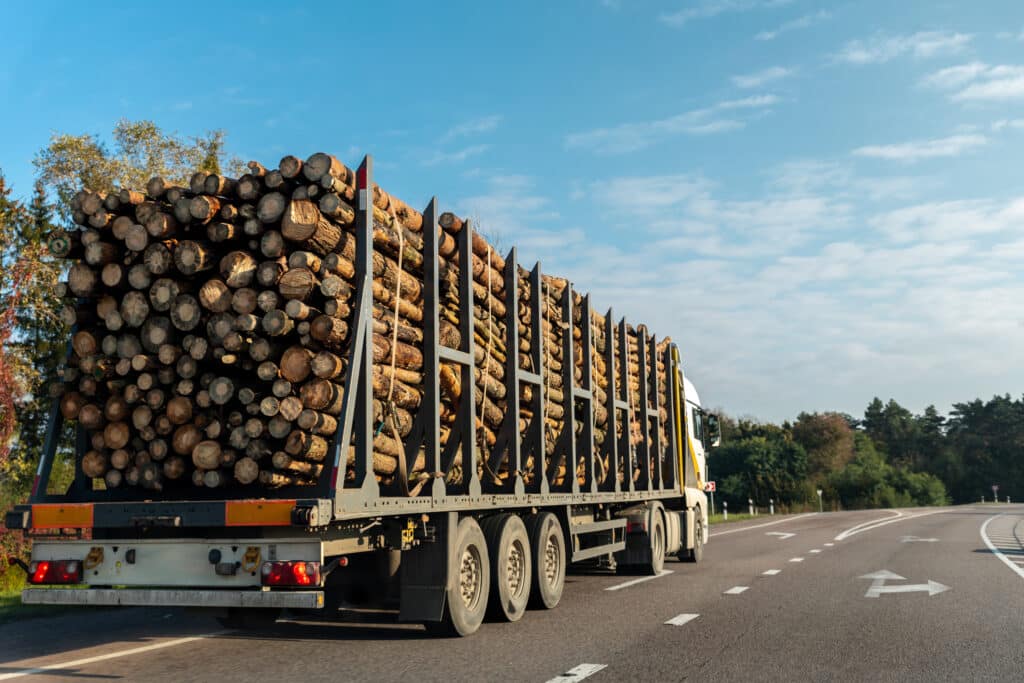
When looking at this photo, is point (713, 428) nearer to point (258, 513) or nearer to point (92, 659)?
point (92, 659)

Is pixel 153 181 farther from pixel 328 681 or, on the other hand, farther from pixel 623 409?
pixel 623 409

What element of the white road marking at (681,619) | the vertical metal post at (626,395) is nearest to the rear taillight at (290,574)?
the white road marking at (681,619)

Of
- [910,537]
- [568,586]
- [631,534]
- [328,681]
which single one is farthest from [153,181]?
[910,537]

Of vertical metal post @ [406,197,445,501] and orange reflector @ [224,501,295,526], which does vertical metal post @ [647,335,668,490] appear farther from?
orange reflector @ [224,501,295,526]

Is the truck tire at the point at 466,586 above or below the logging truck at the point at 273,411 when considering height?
below

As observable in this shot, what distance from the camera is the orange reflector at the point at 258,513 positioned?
6.21 meters

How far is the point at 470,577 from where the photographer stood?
8.24 meters

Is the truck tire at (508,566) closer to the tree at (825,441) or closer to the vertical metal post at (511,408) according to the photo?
the vertical metal post at (511,408)

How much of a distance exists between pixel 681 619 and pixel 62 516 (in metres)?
5.58

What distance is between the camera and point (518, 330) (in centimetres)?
999

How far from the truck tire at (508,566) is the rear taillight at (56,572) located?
11.1 feet

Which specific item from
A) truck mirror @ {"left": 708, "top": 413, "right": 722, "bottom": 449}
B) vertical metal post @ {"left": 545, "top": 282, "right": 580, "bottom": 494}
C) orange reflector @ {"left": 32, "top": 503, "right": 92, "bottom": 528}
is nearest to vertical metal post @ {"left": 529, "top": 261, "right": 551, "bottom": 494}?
vertical metal post @ {"left": 545, "top": 282, "right": 580, "bottom": 494}

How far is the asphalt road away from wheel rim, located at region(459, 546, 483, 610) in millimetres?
332

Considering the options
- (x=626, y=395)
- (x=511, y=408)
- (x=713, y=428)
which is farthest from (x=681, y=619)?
(x=713, y=428)
